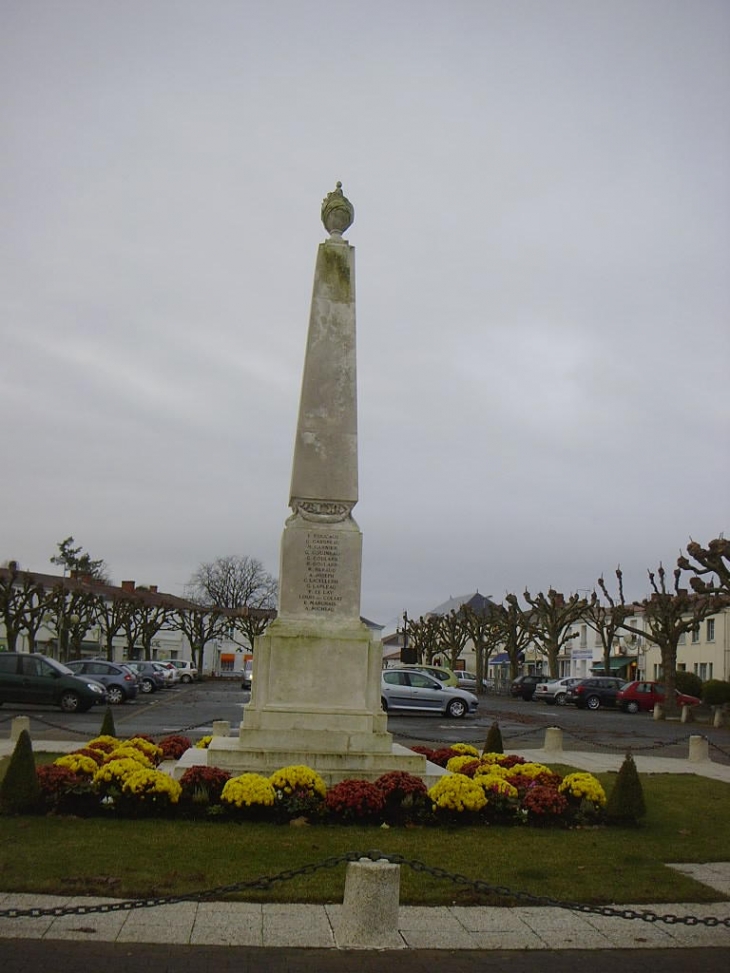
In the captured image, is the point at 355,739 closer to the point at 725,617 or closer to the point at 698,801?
the point at 698,801

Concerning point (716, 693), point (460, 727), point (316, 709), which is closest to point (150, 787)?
point (316, 709)

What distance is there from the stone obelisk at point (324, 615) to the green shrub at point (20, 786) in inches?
90.1

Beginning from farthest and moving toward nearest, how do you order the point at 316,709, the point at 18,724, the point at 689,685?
the point at 689,685
the point at 18,724
the point at 316,709

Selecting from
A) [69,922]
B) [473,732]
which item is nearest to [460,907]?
[69,922]

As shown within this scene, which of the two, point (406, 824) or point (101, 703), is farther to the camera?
point (101, 703)

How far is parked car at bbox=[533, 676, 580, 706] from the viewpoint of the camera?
48.2 meters

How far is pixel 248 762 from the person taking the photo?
38.3ft

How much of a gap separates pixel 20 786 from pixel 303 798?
286cm

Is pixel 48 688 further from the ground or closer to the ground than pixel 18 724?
closer to the ground

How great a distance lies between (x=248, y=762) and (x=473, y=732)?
14.6 metres

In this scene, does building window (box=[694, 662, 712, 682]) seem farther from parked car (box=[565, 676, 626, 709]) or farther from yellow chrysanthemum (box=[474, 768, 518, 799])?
yellow chrysanthemum (box=[474, 768, 518, 799])

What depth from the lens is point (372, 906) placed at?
6094 mm

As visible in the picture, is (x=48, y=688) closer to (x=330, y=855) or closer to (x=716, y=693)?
(x=330, y=855)

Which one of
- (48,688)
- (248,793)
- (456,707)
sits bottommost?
(456,707)
